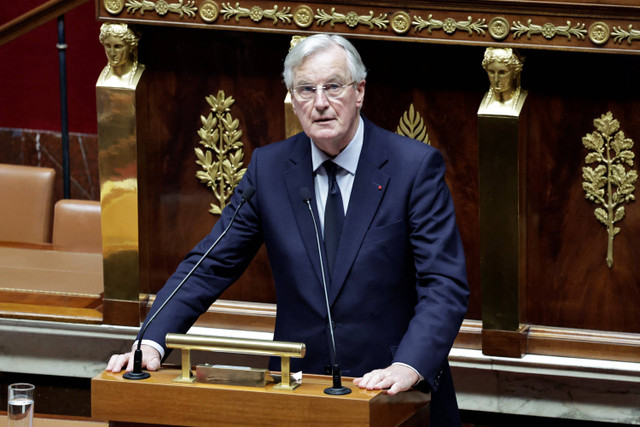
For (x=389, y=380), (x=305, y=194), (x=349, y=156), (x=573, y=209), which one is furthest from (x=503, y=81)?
(x=389, y=380)

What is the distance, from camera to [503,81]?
3396 millimetres

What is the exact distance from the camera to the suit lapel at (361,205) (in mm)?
2584

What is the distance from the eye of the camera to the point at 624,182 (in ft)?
11.3

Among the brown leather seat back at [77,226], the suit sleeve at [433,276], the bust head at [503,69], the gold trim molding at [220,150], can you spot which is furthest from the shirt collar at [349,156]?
the brown leather seat back at [77,226]

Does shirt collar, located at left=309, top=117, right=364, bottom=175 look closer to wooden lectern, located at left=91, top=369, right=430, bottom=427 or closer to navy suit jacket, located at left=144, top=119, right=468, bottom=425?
navy suit jacket, located at left=144, top=119, right=468, bottom=425

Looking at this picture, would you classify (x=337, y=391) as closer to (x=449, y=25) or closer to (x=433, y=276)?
(x=433, y=276)

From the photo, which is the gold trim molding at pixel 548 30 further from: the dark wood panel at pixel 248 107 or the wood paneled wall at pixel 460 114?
the dark wood panel at pixel 248 107

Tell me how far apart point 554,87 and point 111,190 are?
1370mm

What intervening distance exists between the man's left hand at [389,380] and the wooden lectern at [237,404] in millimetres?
17

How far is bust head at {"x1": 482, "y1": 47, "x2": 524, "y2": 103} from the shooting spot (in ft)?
11.1

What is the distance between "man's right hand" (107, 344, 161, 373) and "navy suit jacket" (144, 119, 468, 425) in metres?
0.10

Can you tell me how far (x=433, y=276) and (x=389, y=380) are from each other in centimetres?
35

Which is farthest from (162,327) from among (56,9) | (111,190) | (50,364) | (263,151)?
(56,9)

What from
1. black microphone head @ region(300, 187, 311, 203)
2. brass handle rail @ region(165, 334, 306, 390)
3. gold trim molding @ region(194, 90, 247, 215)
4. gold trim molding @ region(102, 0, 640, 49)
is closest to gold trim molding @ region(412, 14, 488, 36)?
gold trim molding @ region(102, 0, 640, 49)
